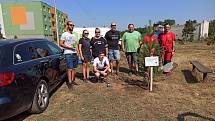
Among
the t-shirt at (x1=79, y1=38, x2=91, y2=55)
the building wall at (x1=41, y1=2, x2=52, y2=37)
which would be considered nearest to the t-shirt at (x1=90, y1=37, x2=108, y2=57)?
the t-shirt at (x1=79, y1=38, x2=91, y2=55)

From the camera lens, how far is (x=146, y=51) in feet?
22.8

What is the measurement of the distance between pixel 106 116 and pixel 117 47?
12.7ft

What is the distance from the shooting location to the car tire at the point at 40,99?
198 inches

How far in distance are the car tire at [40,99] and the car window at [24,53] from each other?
61 centimetres

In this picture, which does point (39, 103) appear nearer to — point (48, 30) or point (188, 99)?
point (188, 99)

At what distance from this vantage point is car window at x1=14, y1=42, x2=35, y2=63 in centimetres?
470

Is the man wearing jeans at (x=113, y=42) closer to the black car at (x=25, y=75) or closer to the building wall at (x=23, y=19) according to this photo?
the black car at (x=25, y=75)

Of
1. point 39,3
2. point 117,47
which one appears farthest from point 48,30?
point 117,47

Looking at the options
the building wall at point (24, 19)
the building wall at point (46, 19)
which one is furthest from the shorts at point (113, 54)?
A: the building wall at point (46, 19)

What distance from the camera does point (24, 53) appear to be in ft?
16.5

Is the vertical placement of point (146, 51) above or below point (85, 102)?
above

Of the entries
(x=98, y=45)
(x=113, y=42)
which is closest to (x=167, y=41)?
(x=113, y=42)

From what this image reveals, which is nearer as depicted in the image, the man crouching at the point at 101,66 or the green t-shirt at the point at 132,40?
the man crouching at the point at 101,66

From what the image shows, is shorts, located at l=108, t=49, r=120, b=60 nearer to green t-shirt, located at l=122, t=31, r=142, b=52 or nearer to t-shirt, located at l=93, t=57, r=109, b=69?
green t-shirt, located at l=122, t=31, r=142, b=52
